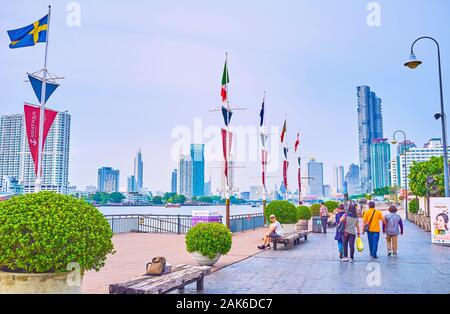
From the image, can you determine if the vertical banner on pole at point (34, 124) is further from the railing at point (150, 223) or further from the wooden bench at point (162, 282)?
the railing at point (150, 223)

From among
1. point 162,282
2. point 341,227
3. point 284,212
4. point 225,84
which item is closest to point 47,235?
point 162,282

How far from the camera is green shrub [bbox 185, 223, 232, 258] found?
1164cm

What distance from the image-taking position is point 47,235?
20.1 ft

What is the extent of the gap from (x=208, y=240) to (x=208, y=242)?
5cm

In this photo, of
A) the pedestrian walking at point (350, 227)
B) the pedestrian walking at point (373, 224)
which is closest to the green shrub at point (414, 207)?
the pedestrian walking at point (373, 224)

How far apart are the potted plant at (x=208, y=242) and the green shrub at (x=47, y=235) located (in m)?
4.98

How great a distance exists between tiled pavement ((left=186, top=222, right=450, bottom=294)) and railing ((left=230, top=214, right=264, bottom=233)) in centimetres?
1079

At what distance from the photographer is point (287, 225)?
930 inches

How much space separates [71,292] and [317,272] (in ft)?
22.1

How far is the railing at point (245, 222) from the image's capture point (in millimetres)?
26547

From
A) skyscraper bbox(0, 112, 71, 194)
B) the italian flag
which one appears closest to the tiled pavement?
the italian flag

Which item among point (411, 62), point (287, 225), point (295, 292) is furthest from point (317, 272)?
point (287, 225)
